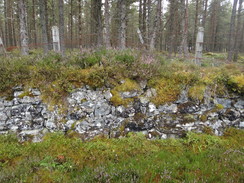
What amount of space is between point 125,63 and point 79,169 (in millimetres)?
3619

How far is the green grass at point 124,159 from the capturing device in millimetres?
3016

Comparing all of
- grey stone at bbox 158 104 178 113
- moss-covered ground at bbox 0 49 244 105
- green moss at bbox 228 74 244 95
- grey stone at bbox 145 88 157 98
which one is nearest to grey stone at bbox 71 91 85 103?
moss-covered ground at bbox 0 49 244 105

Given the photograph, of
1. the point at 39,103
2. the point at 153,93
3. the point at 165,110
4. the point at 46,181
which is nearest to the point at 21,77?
the point at 39,103

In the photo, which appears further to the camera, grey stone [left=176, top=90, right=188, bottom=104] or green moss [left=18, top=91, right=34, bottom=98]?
grey stone [left=176, top=90, right=188, bottom=104]

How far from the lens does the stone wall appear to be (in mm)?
4496

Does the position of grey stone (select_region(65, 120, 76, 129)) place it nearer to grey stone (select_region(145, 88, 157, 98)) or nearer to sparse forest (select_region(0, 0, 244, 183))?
sparse forest (select_region(0, 0, 244, 183))

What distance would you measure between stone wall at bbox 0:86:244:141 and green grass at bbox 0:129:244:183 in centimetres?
32

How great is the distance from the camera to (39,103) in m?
4.67

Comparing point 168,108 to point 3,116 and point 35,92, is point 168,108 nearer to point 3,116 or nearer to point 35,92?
point 35,92

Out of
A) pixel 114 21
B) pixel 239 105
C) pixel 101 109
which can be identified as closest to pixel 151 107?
pixel 101 109

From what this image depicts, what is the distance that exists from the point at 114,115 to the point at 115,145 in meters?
1.00

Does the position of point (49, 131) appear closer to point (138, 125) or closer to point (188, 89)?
point (138, 125)

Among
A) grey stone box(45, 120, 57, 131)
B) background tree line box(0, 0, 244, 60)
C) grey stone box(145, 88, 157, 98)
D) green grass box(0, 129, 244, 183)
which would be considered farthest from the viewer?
background tree line box(0, 0, 244, 60)

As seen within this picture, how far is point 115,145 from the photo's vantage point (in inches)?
163
